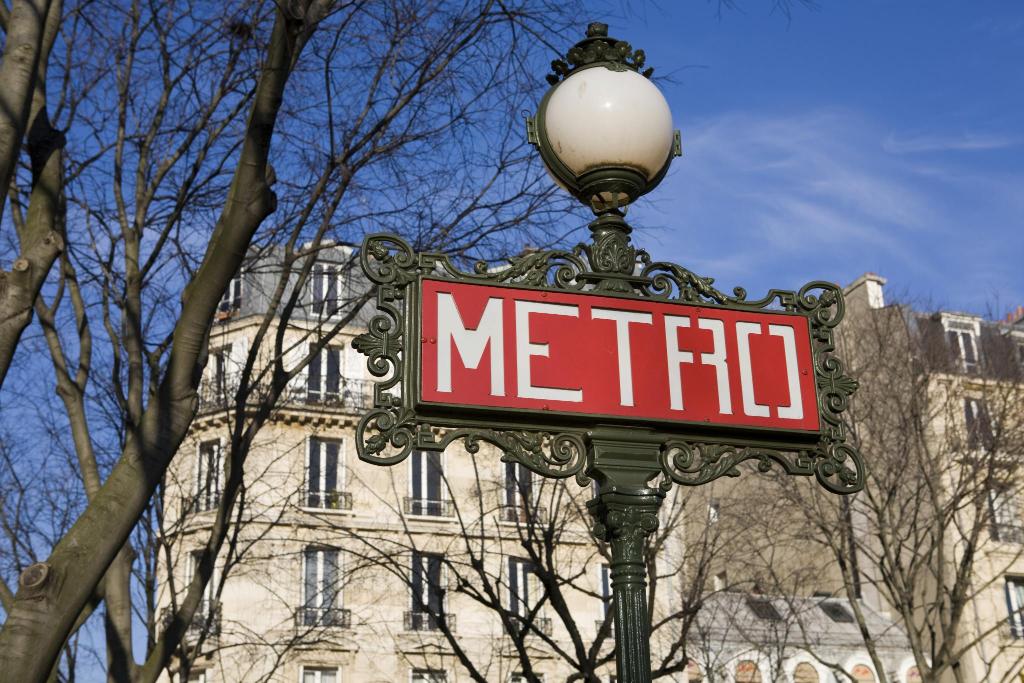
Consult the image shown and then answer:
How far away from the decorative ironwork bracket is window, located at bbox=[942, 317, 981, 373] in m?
18.8

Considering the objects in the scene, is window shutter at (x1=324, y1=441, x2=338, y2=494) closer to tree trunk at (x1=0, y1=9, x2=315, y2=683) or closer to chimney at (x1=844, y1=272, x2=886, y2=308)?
chimney at (x1=844, y1=272, x2=886, y2=308)

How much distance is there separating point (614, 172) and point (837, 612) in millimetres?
31093

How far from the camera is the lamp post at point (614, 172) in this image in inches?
151

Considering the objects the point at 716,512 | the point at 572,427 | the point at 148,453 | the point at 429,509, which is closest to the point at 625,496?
the point at 572,427

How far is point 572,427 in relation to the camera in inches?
151

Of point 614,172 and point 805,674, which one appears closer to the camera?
point 614,172

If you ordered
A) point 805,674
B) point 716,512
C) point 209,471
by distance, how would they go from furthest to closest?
point 805,674, point 716,512, point 209,471

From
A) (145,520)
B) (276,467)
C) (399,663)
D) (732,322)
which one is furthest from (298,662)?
(732,322)

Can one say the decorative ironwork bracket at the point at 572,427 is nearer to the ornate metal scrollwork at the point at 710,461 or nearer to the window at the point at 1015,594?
the ornate metal scrollwork at the point at 710,461

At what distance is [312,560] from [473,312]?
2568 cm

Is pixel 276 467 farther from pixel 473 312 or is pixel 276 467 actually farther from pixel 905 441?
pixel 473 312

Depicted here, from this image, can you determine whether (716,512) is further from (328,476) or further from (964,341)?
(328,476)

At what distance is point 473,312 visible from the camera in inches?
151

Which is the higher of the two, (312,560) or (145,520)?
(312,560)
